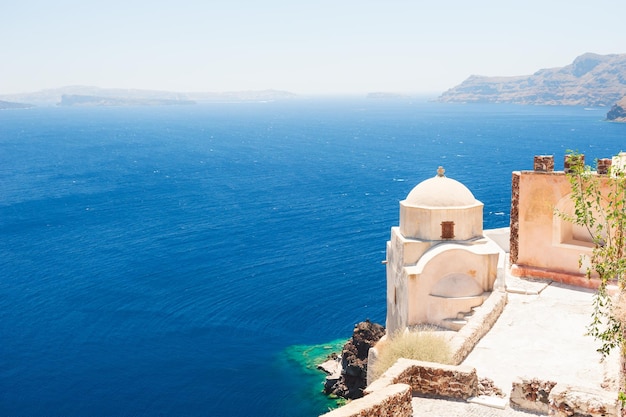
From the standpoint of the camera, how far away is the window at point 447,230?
19.7 meters

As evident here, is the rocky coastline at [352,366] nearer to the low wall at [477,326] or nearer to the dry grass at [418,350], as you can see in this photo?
the low wall at [477,326]

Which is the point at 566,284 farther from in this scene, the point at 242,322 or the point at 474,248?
the point at 242,322

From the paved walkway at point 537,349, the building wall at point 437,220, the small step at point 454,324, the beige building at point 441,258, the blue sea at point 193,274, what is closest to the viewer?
the paved walkway at point 537,349

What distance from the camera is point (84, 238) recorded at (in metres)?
56.0

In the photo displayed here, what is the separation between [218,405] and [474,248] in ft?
50.2

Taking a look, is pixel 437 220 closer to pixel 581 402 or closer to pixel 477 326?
pixel 477 326

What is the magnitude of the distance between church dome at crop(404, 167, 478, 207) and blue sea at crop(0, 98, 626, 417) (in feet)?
42.2

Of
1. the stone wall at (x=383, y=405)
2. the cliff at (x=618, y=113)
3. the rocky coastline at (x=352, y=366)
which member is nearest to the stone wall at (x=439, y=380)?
the stone wall at (x=383, y=405)

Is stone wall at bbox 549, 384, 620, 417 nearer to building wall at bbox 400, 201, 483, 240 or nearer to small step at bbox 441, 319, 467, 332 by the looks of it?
small step at bbox 441, 319, 467, 332

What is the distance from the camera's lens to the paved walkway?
12117 millimetres

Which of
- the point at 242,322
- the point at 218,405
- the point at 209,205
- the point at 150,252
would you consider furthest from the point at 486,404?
the point at 209,205

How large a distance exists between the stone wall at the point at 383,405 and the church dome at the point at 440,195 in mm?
9653

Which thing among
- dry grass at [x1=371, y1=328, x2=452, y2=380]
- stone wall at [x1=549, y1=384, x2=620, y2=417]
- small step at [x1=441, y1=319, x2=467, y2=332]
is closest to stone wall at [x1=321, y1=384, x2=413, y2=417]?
stone wall at [x1=549, y1=384, x2=620, y2=417]

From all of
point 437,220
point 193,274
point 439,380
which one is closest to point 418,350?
point 439,380
